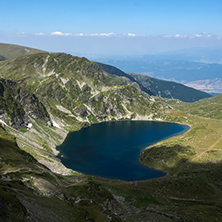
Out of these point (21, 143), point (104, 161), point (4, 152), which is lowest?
point (104, 161)

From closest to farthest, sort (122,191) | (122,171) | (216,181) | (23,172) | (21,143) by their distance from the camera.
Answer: (23,172) < (122,191) < (216,181) < (122,171) < (21,143)

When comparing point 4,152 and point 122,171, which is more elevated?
point 4,152

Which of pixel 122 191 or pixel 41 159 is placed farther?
pixel 41 159

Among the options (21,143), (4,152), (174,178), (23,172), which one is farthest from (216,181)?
(21,143)

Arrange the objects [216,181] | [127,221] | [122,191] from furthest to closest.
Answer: [216,181] → [122,191] → [127,221]

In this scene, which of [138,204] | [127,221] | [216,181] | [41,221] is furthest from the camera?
[216,181]

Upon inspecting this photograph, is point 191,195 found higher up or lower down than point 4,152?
lower down

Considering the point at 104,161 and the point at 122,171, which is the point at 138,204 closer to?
the point at 122,171

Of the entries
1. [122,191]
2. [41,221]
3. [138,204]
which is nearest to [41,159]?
[122,191]

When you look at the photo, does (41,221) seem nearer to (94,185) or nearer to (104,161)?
(94,185)
